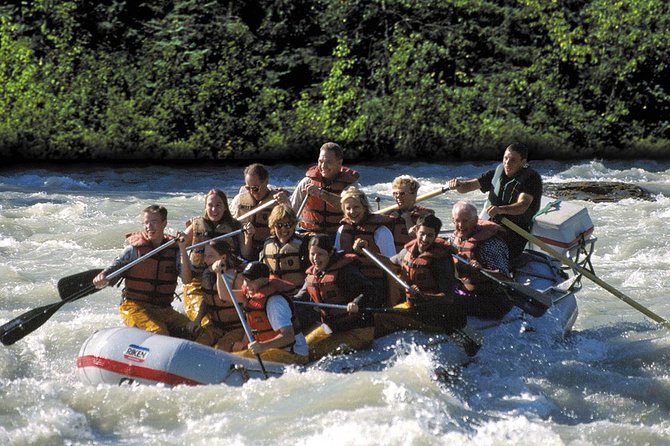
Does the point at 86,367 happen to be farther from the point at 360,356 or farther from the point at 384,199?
the point at 384,199

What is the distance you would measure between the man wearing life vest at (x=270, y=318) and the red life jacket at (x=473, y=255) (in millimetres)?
1240

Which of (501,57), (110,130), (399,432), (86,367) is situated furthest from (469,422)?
(501,57)

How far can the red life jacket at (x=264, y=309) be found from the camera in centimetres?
622

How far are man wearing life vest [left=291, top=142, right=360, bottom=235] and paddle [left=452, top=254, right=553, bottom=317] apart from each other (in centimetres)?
107

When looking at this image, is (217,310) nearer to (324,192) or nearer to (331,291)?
(331,291)

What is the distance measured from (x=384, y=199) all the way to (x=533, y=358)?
262 inches

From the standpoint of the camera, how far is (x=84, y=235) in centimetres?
1159

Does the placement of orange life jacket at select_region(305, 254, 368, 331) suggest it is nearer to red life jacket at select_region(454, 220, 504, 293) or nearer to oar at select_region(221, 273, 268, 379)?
oar at select_region(221, 273, 268, 379)

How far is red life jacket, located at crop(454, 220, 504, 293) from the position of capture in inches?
279

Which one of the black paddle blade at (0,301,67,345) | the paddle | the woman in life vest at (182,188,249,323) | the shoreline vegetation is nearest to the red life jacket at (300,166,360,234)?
the woman in life vest at (182,188,249,323)

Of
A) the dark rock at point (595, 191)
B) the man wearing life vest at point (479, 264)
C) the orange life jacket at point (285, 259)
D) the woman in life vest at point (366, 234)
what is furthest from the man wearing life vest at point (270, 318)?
the dark rock at point (595, 191)

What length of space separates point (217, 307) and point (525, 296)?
74.6 inches

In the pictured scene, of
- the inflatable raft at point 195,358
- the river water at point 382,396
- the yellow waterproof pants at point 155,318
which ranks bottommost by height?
the river water at point 382,396

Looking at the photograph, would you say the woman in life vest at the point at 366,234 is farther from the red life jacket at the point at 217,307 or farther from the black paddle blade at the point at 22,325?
the black paddle blade at the point at 22,325
